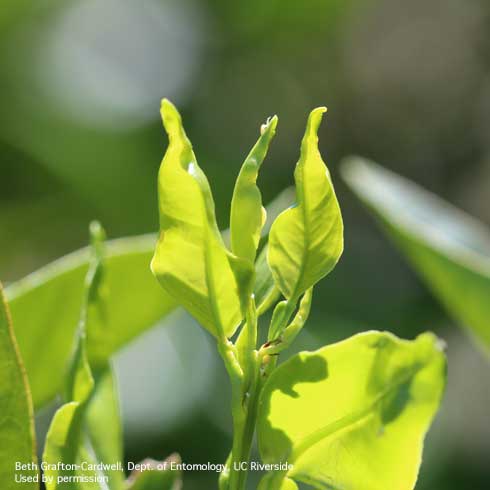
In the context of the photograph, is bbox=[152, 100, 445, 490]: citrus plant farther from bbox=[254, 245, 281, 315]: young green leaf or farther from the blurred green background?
the blurred green background

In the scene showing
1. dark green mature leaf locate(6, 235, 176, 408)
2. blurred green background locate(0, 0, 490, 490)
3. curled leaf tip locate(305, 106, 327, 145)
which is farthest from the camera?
blurred green background locate(0, 0, 490, 490)

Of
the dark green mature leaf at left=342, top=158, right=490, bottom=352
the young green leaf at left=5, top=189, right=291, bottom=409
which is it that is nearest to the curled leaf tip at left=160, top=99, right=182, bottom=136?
the young green leaf at left=5, top=189, right=291, bottom=409

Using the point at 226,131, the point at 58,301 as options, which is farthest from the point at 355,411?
the point at 226,131

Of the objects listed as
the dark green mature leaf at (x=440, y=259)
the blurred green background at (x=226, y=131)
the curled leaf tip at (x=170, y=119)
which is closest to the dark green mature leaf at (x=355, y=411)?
the curled leaf tip at (x=170, y=119)

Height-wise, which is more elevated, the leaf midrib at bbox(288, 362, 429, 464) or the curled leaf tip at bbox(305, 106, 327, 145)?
the curled leaf tip at bbox(305, 106, 327, 145)

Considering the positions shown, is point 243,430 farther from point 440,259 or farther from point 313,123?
point 440,259

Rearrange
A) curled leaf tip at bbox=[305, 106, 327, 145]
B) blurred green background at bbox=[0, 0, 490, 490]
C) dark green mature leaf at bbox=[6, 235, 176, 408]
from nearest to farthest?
curled leaf tip at bbox=[305, 106, 327, 145] < dark green mature leaf at bbox=[6, 235, 176, 408] < blurred green background at bbox=[0, 0, 490, 490]

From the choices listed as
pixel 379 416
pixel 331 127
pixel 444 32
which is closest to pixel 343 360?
pixel 379 416
